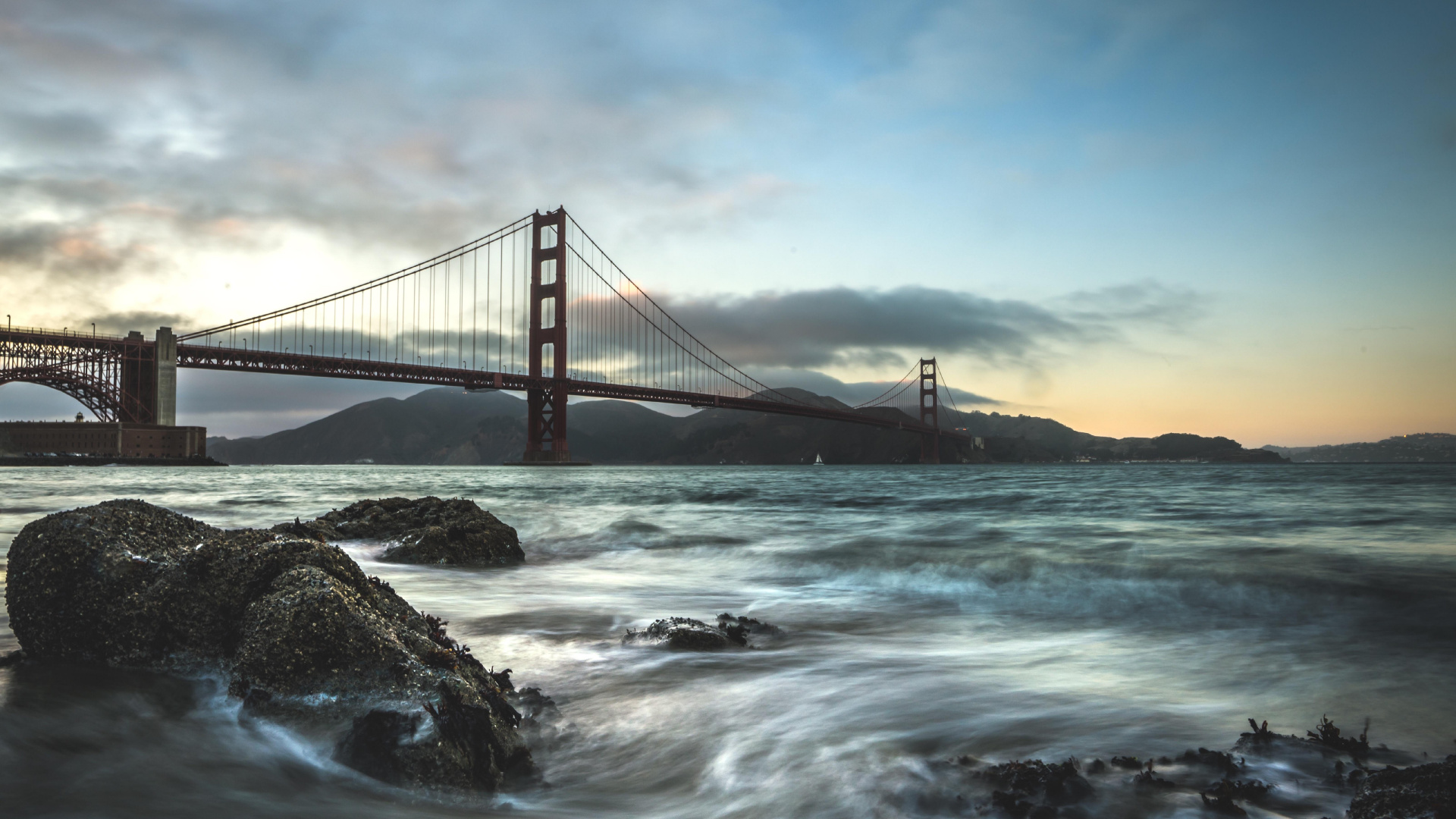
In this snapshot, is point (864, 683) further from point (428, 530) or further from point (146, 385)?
point (146, 385)

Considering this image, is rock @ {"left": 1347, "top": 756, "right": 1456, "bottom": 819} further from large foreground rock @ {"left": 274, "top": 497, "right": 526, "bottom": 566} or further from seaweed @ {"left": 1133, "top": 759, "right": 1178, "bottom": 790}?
large foreground rock @ {"left": 274, "top": 497, "right": 526, "bottom": 566}

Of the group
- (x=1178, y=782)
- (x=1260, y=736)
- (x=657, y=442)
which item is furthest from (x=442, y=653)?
(x=657, y=442)

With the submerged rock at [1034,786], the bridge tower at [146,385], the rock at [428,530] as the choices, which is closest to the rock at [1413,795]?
the submerged rock at [1034,786]

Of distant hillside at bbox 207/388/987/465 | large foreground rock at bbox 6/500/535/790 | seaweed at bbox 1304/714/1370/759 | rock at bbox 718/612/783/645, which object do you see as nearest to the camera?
large foreground rock at bbox 6/500/535/790

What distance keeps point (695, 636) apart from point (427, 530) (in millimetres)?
4495

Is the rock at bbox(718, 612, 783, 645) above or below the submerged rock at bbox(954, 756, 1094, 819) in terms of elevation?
below

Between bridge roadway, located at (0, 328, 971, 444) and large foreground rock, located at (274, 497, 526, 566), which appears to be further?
bridge roadway, located at (0, 328, 971, 444)

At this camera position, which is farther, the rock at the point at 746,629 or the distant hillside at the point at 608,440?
the distant hillside at the point at 608,440

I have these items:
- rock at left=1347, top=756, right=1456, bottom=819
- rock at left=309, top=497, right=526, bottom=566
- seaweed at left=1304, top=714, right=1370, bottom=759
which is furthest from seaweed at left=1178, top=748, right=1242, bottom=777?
rock at left=309, top=497, right=526, bottom=566

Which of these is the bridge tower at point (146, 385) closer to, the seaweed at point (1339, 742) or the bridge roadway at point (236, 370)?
the bridge roadway at point (236, 370)

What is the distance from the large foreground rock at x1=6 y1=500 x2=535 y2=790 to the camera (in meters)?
2.54

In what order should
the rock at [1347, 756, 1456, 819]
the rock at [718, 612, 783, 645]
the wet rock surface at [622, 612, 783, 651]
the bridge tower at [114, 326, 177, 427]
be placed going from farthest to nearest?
the bridge tower at [114, 326, 177, 427], the rock at [718, 612, 783, 645], the wet rock surface at [622, 612, 783, 651], the rock at [1347, 756, 1456, 819]

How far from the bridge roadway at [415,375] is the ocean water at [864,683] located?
111 ft

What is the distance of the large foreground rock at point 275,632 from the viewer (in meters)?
2.54
